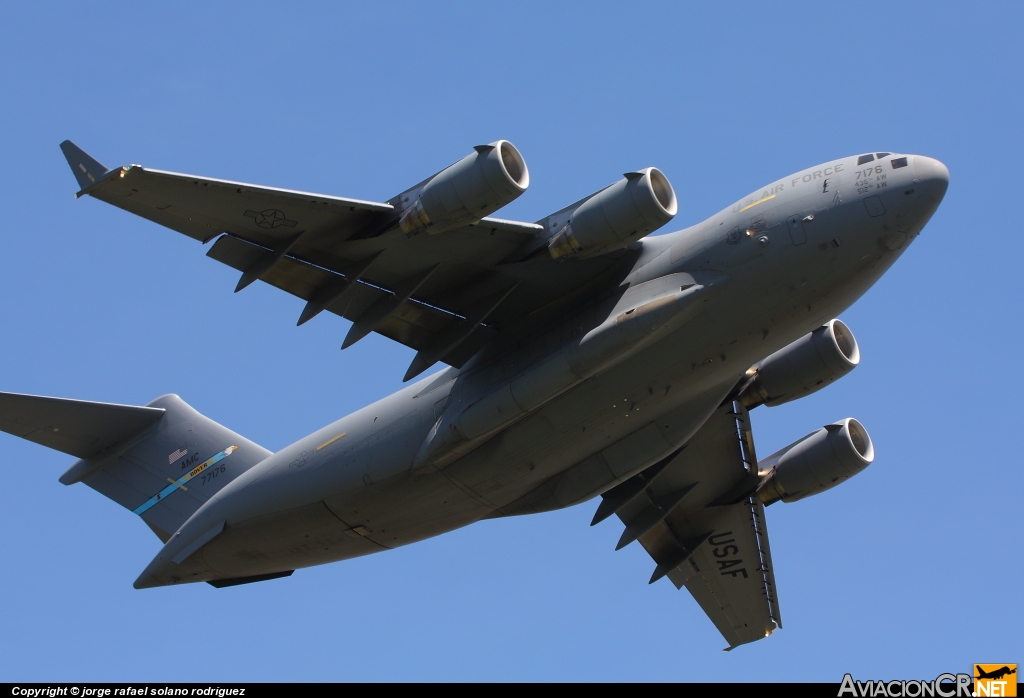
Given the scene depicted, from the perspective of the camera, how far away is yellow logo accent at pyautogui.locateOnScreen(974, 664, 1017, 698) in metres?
13.0

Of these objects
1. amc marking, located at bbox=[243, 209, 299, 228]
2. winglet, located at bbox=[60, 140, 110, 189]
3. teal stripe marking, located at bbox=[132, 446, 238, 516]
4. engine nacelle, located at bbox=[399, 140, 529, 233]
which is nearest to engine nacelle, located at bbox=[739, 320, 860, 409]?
engine nacelle, located at bbox=[399, 140, 529, 233]

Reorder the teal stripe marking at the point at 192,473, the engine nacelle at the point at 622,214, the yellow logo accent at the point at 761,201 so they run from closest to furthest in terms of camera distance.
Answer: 1. the engine nacelle at the point at 622,214
2. the yellow logo accent at the point at 761,201
3. the teal stripe marking at the point at 192,473

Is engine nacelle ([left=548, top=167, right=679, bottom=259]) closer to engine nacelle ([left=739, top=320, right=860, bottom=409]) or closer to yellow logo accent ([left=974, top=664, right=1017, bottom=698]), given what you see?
engine nacelle ([left=739, top=320, right=860, bottom=409])

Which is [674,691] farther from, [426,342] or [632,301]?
[426,342]

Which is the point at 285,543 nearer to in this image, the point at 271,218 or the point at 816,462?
the point at 271,218

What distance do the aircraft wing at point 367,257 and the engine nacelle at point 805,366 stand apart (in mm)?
3367

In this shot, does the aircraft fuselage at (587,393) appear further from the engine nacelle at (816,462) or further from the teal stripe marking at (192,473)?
the engine nacelle at (816,462)

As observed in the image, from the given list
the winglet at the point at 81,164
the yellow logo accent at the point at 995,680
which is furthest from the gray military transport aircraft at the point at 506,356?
the yellow logo accent at the point at 995,680

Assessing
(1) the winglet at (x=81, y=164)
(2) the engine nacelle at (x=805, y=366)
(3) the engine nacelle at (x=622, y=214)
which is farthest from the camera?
(2) the engine nacelle at (x=805, y=366)

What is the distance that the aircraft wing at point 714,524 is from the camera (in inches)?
703

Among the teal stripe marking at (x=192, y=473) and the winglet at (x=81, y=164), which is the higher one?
the winglet at (x=81, y=164)

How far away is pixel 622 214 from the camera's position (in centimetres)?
1327

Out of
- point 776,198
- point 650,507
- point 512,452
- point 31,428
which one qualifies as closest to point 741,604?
point 650,507

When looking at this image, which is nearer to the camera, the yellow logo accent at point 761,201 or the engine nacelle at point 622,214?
the engine nacelle at point 622,214
